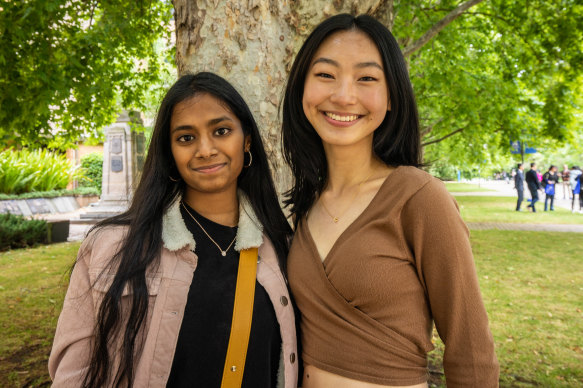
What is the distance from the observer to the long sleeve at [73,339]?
5.50 ft

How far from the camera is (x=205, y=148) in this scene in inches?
75.9

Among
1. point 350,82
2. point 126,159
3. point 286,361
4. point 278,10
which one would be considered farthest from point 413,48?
point 126,159

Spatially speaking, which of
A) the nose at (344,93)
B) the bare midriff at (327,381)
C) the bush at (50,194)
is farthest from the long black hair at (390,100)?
the bush at (50,194)

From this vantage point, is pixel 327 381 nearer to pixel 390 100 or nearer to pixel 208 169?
pixel 208 169

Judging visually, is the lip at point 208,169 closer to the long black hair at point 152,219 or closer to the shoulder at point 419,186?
the long black hair at point 152,219

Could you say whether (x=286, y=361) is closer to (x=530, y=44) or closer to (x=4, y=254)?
(x=530, y=44)

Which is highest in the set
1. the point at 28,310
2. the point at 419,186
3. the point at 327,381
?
the point at 419,186

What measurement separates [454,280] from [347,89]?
2.78ft

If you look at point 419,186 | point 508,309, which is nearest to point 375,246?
point 419,186

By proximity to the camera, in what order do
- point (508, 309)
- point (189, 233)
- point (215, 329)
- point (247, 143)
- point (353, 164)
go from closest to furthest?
point (215, 329), point (189, 233), point (353, 164), point (247, 143), point (508, 309)

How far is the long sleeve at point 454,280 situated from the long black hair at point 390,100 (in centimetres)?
38

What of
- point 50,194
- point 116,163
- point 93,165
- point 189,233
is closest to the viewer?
point 189,233

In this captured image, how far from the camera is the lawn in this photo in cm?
477

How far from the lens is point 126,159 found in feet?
52.7
